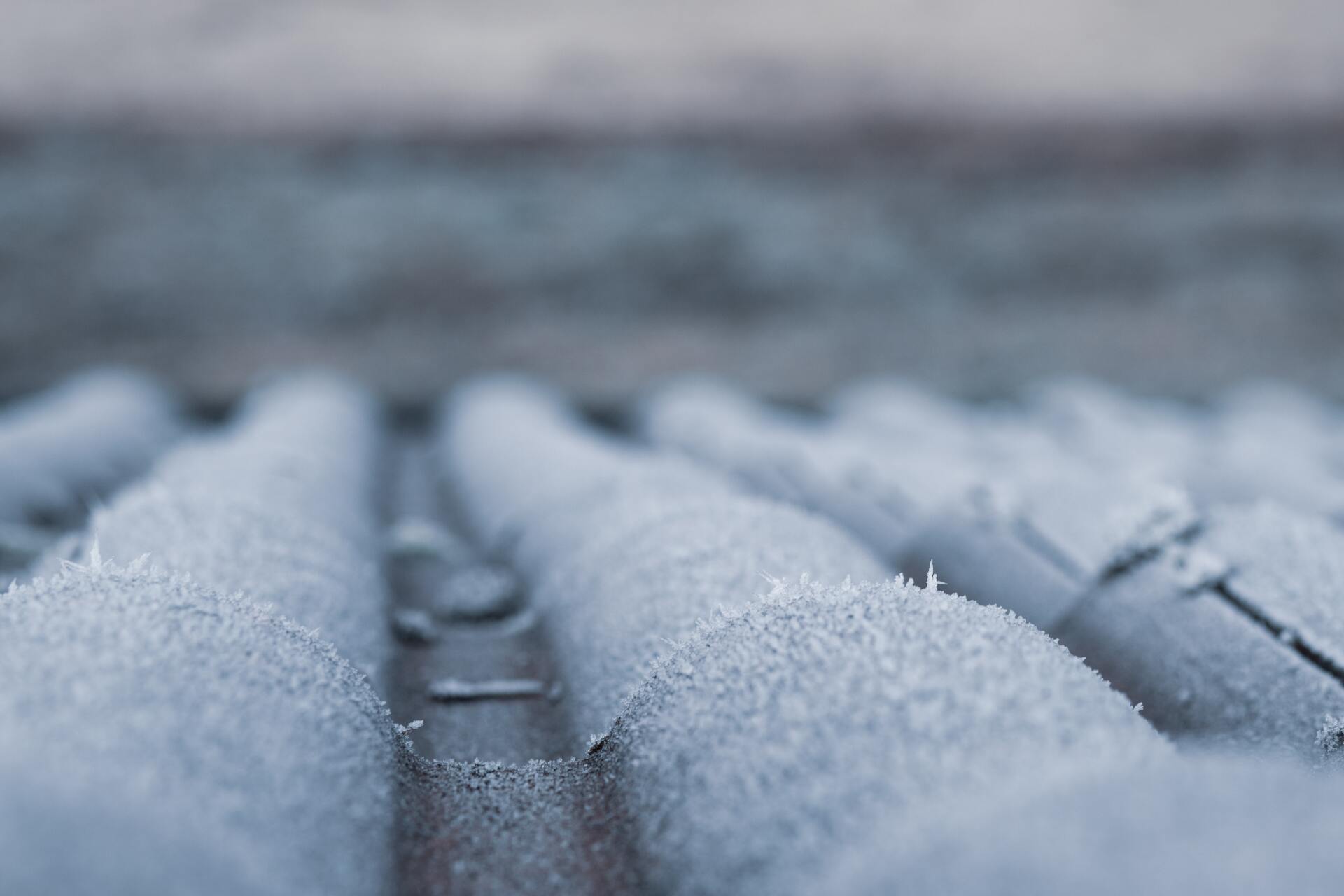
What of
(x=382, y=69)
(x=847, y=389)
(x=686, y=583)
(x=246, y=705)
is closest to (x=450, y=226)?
(x=382, y=69)

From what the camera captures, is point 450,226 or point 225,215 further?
point 450,226

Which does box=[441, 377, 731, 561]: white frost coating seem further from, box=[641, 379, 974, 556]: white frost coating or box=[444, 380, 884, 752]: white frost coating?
box=[641, 379, 974, 556]: white frost coating

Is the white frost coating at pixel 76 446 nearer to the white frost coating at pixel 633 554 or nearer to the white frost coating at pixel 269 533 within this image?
the white frost coating at pixel 269 533

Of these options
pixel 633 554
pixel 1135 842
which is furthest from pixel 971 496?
pixel 1135 842

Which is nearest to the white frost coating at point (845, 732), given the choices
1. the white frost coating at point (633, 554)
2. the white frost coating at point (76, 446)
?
the white frost coating at point (633, 554)

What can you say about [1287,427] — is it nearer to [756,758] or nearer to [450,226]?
[756,758]

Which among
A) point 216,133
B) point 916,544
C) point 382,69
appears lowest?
point 916,544
